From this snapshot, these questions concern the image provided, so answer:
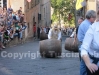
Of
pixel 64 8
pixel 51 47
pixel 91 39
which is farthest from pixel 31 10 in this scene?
pixel 64 8

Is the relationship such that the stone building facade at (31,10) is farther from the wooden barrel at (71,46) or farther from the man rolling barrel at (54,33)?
the man rolling barrel at (54,33)

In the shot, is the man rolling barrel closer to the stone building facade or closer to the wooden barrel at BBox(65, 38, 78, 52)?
the wooden barrel at BBox(65, 38, 78, 52)

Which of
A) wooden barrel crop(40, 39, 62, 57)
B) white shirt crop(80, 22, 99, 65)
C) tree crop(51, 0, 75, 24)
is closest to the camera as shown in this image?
white shirt crop(80, 22, 99, 65)

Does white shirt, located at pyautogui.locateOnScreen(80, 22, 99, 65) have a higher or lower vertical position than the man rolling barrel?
higher

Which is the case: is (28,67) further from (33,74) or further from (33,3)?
(33,3)

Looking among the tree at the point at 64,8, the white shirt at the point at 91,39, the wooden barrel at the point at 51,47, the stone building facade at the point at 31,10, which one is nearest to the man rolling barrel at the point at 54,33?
the wooden barrel at the point at 51,47

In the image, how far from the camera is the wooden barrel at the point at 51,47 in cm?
1465

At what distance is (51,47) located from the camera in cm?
1467

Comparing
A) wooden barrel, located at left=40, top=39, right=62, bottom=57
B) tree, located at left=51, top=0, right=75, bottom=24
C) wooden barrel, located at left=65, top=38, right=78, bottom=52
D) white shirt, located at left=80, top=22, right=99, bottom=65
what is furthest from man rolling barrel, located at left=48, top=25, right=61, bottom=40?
tree, located at left=51, top=0, right=75, bottom=24

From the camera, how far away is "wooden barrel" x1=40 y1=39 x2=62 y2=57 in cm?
1465

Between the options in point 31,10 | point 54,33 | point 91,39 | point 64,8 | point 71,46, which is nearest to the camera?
point 91,39

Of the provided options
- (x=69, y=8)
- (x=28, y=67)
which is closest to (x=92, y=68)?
(x=28, y=67)

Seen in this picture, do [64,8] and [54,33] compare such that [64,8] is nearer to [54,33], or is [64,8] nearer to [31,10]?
[31,10]

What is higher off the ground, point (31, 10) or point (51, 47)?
point (31, 10)
